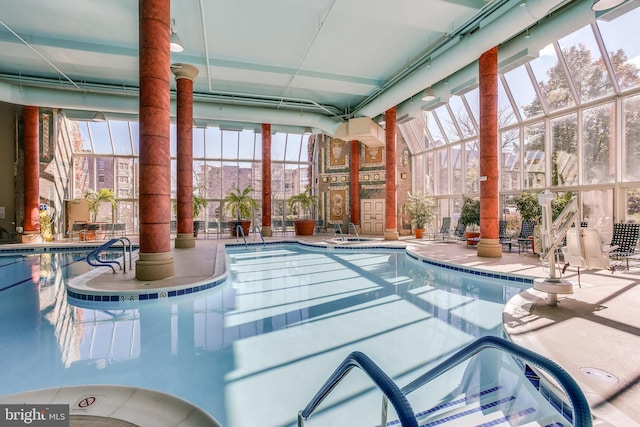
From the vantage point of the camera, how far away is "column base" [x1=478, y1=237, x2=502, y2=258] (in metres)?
8.15

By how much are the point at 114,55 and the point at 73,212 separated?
828 cm

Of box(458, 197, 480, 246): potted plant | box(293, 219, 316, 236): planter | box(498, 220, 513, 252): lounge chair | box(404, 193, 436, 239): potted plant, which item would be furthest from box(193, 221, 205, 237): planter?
box(498, 220, 513, 252): lounge chair

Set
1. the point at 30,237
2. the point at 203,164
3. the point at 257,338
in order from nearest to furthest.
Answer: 1. the point at 257,338
2. the point at 30,237
3. the point at 203,164

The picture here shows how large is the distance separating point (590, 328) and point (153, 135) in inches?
243

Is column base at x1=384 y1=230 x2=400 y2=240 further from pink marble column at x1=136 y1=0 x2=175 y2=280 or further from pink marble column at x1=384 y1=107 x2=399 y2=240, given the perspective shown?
pink marble column at x1=136 y1=0 x2=175 y2=280

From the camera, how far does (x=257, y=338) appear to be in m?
3.66

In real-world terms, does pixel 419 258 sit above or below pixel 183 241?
below

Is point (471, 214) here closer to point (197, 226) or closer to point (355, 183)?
point (355, 183)

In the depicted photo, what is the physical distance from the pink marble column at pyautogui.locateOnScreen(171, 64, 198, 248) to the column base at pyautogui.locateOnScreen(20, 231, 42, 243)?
236 inches

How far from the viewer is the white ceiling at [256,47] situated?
705cm

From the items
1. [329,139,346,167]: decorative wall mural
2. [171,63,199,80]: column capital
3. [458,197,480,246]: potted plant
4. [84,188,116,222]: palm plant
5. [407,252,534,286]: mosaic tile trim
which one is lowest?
[407,252,534,286]: mosaic tile trim

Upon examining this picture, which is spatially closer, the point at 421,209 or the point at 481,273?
the point at 481,273

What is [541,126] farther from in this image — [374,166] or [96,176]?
[96,176]

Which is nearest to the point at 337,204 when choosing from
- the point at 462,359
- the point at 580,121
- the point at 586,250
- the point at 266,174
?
Result: the point at 266,174
